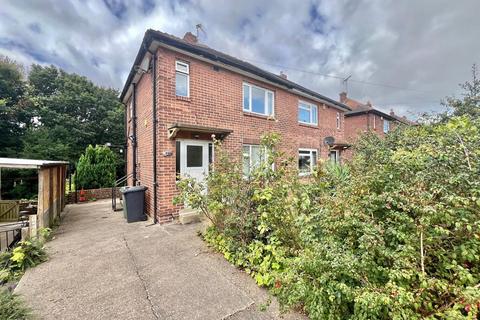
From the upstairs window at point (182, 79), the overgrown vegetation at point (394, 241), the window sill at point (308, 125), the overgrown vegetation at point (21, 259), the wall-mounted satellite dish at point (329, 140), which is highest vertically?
the upstairs window at point (182, 79)

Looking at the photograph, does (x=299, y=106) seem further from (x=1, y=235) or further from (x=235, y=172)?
(x=1, y=235)

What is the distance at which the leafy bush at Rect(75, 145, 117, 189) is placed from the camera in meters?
11.6

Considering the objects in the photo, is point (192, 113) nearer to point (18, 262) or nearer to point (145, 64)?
point (145, 64)

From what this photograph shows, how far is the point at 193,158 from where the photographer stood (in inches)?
276

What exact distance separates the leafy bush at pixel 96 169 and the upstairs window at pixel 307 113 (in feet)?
37.4

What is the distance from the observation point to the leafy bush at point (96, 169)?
1160 cm

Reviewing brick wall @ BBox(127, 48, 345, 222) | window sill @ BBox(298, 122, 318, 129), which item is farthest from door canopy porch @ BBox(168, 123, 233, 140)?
window sill @ BBox(298, 122, 318, 129)

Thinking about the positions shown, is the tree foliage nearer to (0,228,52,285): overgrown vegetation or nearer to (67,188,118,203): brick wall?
(67,188,118,203): brick wall

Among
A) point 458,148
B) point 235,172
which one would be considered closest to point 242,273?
point 235,172

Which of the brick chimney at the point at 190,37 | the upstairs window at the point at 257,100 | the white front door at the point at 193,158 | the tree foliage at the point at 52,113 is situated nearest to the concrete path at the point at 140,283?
the white front door at the point at 193,158

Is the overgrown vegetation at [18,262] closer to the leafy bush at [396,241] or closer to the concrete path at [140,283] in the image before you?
the concrete path at [140,283]

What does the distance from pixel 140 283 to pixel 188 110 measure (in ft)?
16.7

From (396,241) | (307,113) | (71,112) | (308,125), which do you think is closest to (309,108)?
(307,113)

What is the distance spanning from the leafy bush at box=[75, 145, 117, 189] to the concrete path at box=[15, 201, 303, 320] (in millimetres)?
7689
